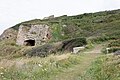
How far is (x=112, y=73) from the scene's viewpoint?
43.8 ft

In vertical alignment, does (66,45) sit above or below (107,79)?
below

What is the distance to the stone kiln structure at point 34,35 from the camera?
52.0 m

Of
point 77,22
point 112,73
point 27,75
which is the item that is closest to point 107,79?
point 112,73

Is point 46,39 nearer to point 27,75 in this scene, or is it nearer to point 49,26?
point 49,26

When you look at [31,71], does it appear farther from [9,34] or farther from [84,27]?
[9,34]

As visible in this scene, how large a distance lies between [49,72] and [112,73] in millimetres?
3894

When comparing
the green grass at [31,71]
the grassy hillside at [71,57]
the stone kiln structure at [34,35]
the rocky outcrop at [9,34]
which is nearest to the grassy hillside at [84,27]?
the grassy hillside at [71,57]

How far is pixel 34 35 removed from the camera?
52.8 meters

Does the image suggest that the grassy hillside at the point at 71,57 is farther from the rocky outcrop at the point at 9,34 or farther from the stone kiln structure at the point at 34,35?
the rocky outcrop at the point at 9,34

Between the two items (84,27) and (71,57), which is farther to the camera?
(84,27)

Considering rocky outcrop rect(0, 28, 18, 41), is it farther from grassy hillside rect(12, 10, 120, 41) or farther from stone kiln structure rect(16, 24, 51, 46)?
grassy hillside rect(12, 10, 120, 41)

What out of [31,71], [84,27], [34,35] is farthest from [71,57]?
[84,27]

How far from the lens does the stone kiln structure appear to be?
51969mm

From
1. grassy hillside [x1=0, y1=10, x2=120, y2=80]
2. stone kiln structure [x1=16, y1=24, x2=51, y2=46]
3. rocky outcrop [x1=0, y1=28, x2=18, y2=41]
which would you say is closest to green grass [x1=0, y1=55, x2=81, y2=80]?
grassy hillside [x1=0, y1=10, x2=120, y2=80]
